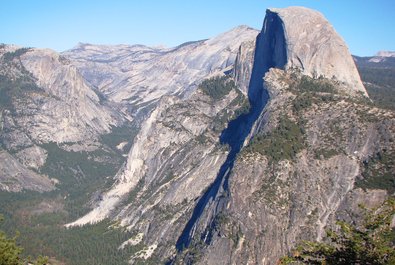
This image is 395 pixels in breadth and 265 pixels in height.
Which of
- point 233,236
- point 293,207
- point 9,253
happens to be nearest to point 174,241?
point 233,236

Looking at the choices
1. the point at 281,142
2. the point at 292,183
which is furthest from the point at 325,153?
the point at 292,183

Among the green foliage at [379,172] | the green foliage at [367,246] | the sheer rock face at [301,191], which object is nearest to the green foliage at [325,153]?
the sheer rock face at [301,191]

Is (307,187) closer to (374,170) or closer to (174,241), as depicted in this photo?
(374,170)

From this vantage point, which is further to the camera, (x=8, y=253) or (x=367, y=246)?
(x=8, y=253)

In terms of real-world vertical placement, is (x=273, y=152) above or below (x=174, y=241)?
above

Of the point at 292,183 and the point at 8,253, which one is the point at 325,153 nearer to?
the point at 292,183

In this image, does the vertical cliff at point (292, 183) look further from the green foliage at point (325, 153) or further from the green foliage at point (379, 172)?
the green foliage at point (379, 172)
